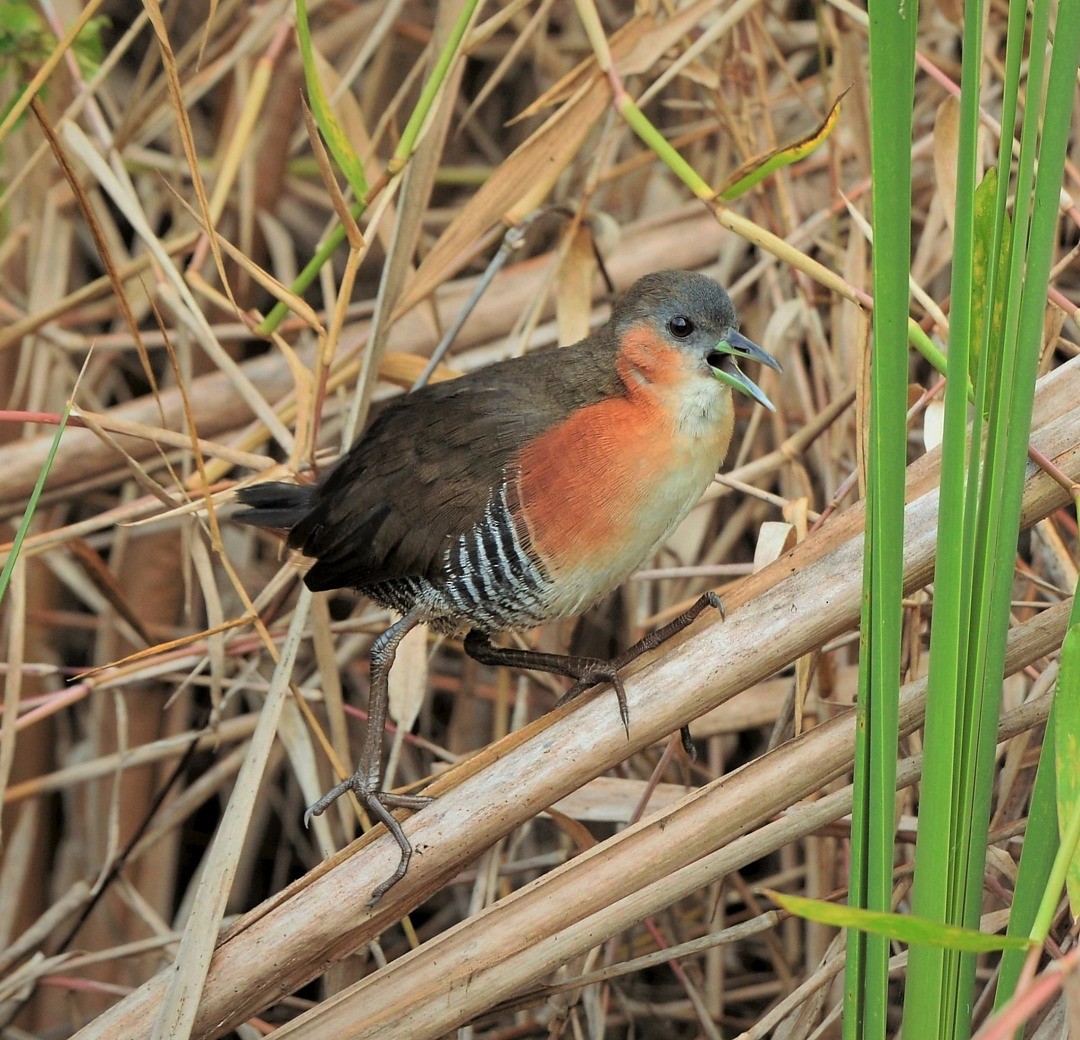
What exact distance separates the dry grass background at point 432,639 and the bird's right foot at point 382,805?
2 centimetres

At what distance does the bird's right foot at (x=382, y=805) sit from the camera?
1.49 meters

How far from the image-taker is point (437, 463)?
195cm

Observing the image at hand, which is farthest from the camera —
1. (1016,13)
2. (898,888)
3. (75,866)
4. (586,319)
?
(75,866)

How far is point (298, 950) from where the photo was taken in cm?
150

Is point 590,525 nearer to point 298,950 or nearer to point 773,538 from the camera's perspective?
point 773,538

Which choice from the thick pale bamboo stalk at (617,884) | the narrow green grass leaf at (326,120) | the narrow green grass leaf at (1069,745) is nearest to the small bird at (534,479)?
the thick pale bamboo stalk at (617,884)

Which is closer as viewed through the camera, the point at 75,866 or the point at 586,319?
the point at 586,319

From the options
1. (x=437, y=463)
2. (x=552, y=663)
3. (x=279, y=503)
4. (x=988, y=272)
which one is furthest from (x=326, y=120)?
(x=988, y=272)

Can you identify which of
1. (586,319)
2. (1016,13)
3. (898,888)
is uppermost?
(1016,13)

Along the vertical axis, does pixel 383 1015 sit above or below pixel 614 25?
below

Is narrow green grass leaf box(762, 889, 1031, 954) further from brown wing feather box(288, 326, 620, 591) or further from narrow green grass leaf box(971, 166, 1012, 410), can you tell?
brown wing feather box(288, 326, 620, 591)

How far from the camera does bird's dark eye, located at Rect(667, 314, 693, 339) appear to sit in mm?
1863

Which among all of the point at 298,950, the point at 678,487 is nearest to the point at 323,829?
the point at 298,950

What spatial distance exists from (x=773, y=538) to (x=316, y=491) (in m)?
0.75
